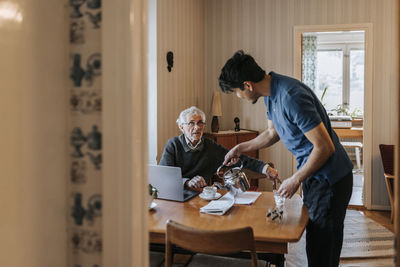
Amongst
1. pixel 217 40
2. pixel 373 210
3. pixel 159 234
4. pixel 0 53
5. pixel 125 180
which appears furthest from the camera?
pixel 217 40

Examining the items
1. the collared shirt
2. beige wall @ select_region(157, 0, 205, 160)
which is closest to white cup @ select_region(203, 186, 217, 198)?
the collared shirt

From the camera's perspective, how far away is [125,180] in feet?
2.53

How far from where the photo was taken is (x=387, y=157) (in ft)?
13.9

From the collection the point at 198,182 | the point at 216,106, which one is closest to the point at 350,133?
the point at 216,106

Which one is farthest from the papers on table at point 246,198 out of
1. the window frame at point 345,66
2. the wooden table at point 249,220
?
the window frame at point 345,66

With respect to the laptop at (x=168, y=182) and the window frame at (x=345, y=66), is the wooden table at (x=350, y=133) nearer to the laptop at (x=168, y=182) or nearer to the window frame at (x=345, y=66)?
the window frame at (x=345, y=66)

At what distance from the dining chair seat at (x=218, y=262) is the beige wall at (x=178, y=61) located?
1.62 meters

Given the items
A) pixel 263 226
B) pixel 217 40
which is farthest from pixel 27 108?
pixel 217 40

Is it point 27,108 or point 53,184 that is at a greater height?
point 27,108

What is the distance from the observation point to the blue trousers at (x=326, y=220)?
69.1 inches

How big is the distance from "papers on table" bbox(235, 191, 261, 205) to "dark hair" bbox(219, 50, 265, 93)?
2.07 feet

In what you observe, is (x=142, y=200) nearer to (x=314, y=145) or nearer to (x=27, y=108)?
(x=27, y=108)

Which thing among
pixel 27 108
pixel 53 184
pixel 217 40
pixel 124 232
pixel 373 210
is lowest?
pixel 373 210

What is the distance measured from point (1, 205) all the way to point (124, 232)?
0.24m
